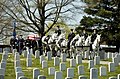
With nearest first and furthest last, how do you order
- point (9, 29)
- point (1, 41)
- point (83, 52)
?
point (83, 52) < point (9, 29) < point (1, 41)

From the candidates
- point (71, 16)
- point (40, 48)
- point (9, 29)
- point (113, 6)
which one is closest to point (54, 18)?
point (71, 16)

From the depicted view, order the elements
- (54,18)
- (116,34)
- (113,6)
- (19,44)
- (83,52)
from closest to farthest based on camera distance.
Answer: (83,52) → (19,44) → (116,34) → (113,6) → (54,18)

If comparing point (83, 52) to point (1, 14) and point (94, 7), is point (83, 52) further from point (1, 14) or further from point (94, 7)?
point (1, 14)

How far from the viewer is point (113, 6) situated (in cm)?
3547

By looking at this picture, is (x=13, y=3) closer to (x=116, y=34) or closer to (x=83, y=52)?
(x=116, y=34)

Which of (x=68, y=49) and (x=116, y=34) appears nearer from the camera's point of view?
(x=68, y=49)

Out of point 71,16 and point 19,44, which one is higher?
point 71,16

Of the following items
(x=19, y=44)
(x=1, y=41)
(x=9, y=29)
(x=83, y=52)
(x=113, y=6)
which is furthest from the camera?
(x=1, y=41)

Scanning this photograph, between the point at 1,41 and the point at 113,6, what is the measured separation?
87.9 feet

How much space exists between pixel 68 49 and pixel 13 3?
2034cm

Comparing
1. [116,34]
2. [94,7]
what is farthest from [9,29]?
[116,34]

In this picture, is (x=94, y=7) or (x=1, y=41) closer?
(x=94, y=7)

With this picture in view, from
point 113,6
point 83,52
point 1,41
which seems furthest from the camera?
point 1,41

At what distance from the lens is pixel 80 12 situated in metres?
44.8
